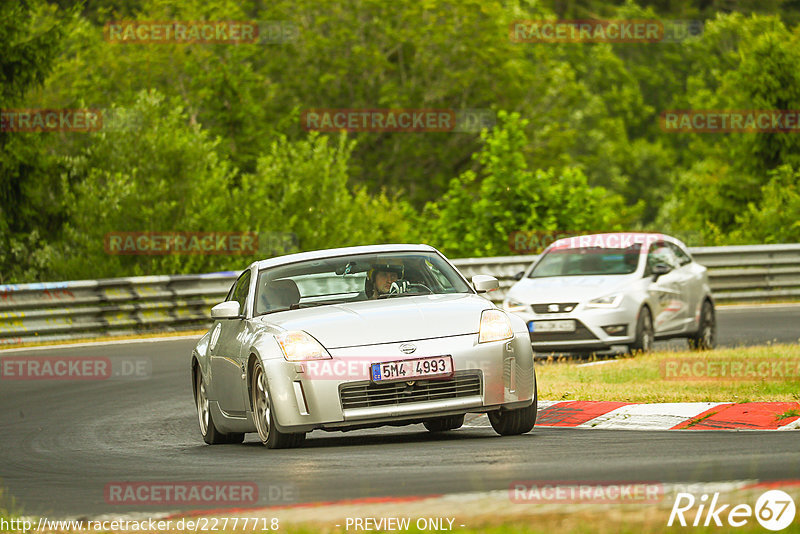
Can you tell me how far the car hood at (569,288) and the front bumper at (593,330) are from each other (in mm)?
241

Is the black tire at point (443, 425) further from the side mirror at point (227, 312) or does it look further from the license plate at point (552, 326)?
the license plate at point (552, 326)

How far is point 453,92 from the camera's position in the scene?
61531mm

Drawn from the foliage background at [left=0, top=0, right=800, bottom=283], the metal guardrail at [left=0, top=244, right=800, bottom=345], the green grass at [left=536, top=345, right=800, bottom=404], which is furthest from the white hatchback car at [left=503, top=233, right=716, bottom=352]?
the foliage background at [left=0, top=0, right=800, bottom=283]

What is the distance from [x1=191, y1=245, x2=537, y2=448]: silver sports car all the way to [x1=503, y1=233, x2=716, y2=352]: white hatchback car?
21.1ft

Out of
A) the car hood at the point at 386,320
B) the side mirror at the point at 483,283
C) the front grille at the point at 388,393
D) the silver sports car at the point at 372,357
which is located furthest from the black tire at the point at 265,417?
the side mirror at the point at 483,283

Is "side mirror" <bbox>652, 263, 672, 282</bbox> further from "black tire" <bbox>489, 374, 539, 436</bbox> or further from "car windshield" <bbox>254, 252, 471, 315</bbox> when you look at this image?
"black tire" <bbox>489, 374, 539, 436</bbox>

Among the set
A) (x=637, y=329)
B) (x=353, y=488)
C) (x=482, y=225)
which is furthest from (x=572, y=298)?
(x=482, y=225)

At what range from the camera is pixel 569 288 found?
57.5ft

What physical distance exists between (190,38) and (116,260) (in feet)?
92.0

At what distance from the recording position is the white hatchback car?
17.0m

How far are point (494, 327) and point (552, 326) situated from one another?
759cm

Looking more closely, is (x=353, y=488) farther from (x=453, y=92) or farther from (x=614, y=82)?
(x=614, y=82)

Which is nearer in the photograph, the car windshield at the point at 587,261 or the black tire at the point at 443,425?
the black tire at the point at 443,425

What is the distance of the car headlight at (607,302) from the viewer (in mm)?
16969
